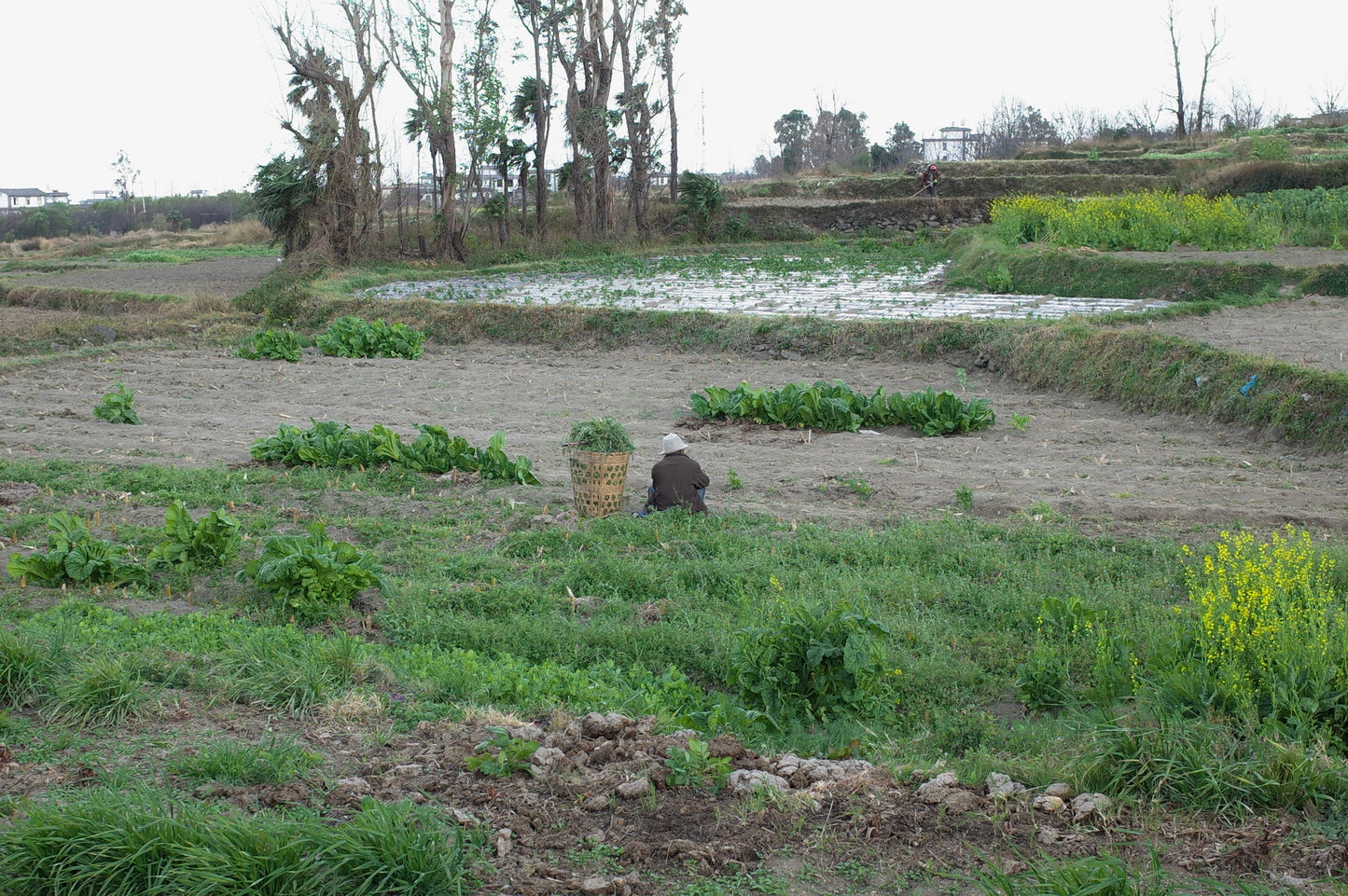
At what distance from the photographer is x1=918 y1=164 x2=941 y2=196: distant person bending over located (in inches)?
1488

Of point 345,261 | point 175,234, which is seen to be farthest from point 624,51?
point 175,234

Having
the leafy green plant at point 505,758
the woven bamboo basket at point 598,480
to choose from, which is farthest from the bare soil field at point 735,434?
the leafy green plant at point 505,758

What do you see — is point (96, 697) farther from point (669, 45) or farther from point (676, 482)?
point (669, 45)

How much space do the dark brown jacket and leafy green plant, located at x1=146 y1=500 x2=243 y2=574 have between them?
291cm

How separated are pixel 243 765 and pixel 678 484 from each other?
428 centimetres

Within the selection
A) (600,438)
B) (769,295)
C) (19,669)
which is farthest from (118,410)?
(769,295)

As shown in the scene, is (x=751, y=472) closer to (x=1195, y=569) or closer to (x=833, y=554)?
(x=833, y=554)

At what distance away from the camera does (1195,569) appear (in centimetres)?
610

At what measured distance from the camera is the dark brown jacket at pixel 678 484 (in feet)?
24.8

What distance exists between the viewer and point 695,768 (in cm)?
372

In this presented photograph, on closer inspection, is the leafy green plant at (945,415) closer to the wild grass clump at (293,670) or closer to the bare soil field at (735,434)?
the bare soil field at (735,434)

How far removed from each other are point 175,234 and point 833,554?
5335 centimetres

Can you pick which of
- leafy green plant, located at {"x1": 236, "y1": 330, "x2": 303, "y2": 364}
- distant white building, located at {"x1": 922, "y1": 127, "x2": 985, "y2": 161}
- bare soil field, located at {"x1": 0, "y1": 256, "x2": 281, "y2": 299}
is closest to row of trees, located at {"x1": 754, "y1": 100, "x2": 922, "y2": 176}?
distant white building, located at {"x1": 922, "y1": 127, "x2": 985, "y2": 161}

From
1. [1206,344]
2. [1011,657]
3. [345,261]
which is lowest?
[1011,657]
